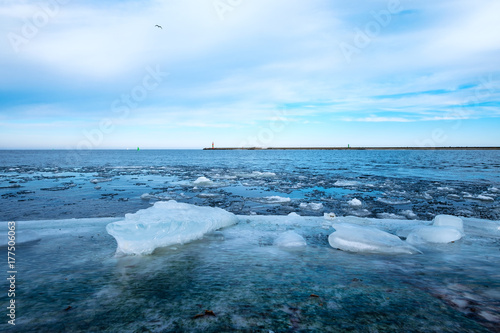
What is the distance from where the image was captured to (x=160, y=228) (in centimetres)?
489

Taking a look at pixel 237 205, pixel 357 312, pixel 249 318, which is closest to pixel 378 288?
pixel 357 312

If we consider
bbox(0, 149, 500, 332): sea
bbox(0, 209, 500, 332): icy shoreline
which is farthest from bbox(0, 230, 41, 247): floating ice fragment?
bbox(0, 209, 500, 332): icy shoreline

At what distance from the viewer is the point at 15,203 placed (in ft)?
37.1

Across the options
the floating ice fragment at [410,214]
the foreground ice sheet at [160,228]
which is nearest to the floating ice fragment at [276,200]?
the floating ice fragment at [410,214]

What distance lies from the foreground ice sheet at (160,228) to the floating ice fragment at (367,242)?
2.67 metres

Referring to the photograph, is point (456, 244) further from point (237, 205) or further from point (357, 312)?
point (237, 205)

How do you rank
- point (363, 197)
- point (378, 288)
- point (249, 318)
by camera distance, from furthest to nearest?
point (363, 197) → point (378, 288) → point (249, 318)

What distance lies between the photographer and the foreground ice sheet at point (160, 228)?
443 centimetres

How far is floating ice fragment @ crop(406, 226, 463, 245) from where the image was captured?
16.9 feet

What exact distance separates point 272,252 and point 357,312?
2077 mm

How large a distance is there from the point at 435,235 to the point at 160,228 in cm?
533

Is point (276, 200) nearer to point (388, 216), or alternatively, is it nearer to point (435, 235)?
point (388, 216)

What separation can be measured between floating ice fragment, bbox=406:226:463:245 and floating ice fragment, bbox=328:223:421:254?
2.33ft

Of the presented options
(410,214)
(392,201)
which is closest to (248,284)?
(410,214)
